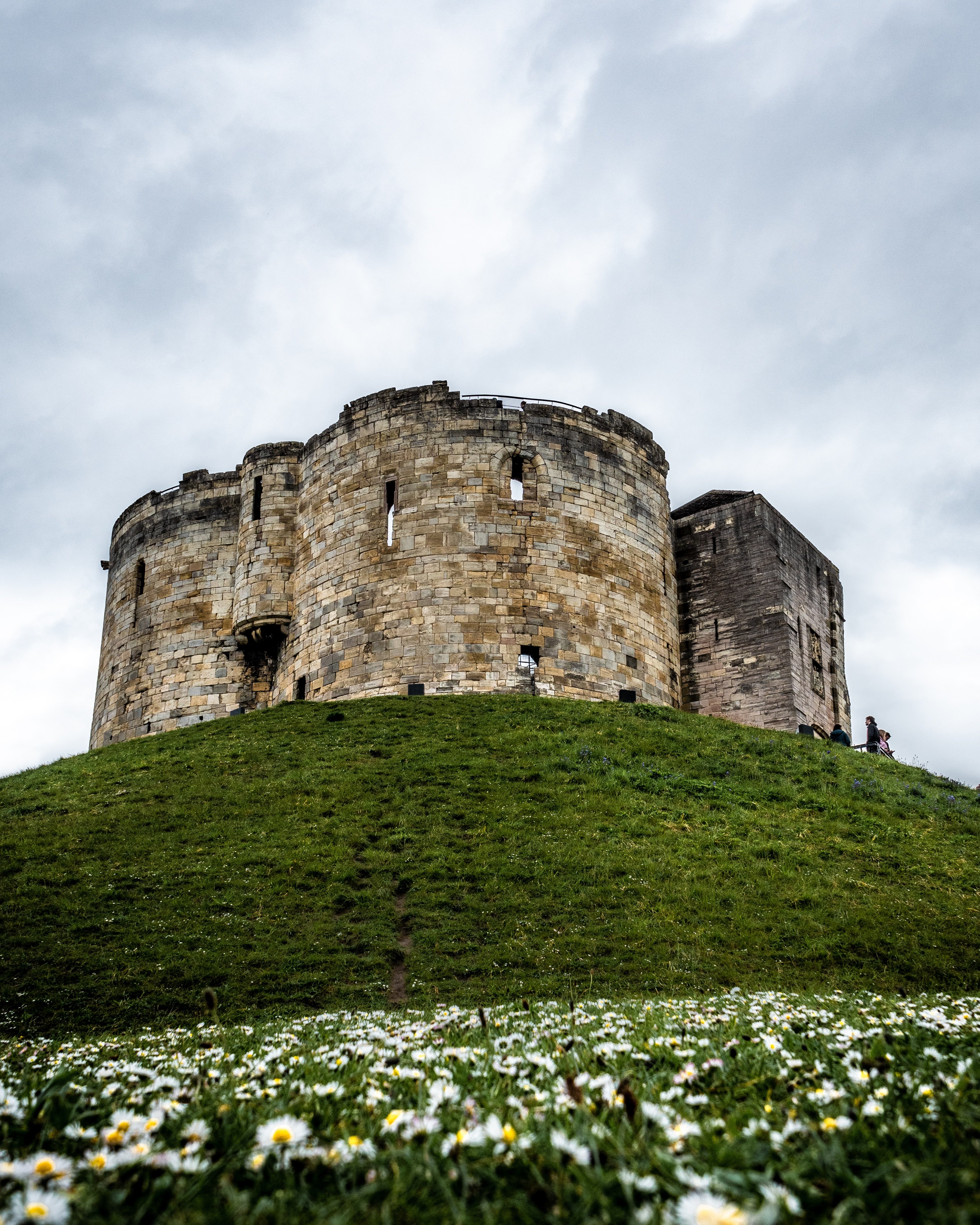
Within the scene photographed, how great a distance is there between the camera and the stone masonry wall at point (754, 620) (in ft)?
84.8

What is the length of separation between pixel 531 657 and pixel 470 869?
11270 millimetres

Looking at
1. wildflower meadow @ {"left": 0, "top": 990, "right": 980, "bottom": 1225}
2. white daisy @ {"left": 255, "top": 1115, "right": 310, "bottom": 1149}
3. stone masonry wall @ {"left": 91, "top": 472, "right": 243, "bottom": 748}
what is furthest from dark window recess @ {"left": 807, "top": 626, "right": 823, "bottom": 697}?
white daisy @ {"left": 255, "top": 1115, "right": 310, "bottom": 1149}

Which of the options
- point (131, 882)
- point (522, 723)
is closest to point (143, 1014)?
point (131, 882)

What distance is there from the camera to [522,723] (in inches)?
770

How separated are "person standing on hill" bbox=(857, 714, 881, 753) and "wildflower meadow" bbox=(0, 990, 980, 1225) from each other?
20.9 m

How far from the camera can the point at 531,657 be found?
23.6 meters

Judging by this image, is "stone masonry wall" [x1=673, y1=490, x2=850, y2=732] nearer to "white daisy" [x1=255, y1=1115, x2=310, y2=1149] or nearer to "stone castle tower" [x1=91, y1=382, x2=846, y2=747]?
"stone castle tower" [x1=91, y1=382, x2=846, y2=747]

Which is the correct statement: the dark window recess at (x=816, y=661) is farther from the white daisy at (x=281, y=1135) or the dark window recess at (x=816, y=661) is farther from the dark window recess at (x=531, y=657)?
the white daisy at (x=281, y=1135)

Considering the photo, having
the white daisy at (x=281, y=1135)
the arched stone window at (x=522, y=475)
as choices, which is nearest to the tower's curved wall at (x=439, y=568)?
the arched stone window at (x=522, y=475)

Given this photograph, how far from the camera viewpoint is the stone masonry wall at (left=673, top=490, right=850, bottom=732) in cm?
2586

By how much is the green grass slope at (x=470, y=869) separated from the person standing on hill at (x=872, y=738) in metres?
4.21

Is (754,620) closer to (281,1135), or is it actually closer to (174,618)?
(174,618)

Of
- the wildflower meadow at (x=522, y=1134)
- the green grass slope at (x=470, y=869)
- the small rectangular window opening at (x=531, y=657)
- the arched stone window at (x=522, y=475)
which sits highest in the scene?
the arched stone window at (x=522, y=475)

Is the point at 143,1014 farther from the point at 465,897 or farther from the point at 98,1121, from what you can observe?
the point at 98,1121
